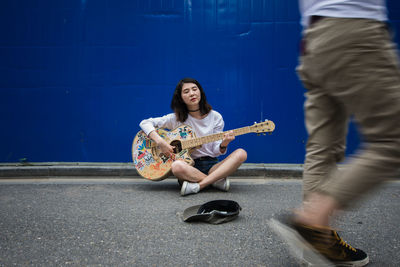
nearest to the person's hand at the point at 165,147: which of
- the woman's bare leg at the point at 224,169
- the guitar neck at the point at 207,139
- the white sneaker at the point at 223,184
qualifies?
the guitar neck at the point at 207,139

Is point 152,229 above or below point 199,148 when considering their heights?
below

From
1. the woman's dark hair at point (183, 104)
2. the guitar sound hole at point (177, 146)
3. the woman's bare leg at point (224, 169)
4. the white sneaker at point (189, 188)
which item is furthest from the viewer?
Answer: the woman's dark hair at point (183, 104)

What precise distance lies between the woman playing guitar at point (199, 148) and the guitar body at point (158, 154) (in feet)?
0.27

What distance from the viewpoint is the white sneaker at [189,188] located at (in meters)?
3.80

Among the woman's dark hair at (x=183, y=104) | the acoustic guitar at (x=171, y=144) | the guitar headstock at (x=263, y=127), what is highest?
the woman's dark hair at (x=183, y=104)

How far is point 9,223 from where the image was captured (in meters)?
2.88

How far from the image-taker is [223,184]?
398 centimetres

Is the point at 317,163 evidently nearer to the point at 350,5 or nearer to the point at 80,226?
the point at 350,5

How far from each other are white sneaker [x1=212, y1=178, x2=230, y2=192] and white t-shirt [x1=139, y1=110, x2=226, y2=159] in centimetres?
35

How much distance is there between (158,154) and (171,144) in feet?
0.64

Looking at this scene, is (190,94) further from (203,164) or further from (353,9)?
(353,9)

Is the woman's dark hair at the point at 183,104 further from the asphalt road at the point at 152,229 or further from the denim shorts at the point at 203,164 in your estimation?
the asphalt road at the point at 152,229

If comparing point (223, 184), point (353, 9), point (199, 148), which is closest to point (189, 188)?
point (223, 184)

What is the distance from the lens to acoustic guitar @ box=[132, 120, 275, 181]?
3.97 m
